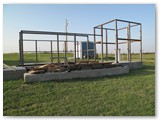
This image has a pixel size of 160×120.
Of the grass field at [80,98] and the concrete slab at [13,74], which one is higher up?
the concrete slab at [13,74]

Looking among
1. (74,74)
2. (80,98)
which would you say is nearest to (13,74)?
(74,74)

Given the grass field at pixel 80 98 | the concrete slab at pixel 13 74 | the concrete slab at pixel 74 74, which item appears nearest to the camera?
the grass field at pixel 80 98

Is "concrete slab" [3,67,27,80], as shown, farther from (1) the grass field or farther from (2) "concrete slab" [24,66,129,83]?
(2) "concrete slab" [24,66,129,83]

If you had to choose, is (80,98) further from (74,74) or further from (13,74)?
(13,74)

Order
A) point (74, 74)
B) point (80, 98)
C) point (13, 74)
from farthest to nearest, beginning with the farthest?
point (74, 74) → point (13, 74) → point (80, 98)

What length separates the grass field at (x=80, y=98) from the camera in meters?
3.89

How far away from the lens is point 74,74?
634 cm

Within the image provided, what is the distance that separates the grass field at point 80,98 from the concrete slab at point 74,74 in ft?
0.96

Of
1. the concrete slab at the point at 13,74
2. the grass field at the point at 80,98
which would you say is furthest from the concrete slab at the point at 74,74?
the concrete slab at the point at 13,74

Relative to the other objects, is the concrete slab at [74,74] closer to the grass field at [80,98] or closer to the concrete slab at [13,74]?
the grass field at [80,98]

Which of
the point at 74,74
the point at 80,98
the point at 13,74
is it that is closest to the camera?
the point at 80,98

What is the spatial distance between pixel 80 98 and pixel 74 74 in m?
1.86

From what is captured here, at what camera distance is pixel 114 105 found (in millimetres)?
4176

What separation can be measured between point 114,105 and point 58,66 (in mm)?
2991
